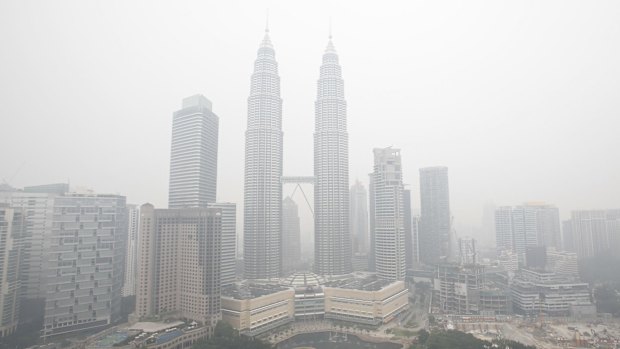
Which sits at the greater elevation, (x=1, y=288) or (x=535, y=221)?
(x=535, y=221)

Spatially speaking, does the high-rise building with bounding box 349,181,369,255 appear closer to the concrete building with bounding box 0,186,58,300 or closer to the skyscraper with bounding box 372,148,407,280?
the skyscraper with bounding box 372,148,407,280

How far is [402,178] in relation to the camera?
5719 centimetres

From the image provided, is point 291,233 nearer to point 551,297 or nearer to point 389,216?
point 389,216

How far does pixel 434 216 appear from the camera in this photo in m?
75.1

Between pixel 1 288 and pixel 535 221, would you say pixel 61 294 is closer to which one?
pixel 1 288

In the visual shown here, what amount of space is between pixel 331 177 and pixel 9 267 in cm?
4015

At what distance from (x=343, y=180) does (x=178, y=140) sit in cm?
2505

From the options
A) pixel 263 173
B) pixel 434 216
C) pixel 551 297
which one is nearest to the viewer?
pixel 551 297

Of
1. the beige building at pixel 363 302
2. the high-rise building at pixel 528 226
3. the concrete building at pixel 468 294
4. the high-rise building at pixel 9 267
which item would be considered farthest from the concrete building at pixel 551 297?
the high-rise building at pixel 9 267

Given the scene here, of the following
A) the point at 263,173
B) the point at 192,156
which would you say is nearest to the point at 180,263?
the point at 192,156

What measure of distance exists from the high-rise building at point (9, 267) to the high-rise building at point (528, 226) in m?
74.9

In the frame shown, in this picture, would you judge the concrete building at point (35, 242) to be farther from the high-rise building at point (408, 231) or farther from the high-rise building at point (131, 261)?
the high-rise building at point (408, 231)

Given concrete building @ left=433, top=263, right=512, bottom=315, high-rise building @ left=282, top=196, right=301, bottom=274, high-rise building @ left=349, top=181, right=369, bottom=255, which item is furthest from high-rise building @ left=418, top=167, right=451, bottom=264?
high-rise building @ left=282, top=196, right=301, bottom=274

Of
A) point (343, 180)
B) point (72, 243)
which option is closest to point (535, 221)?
point (343, 180)
